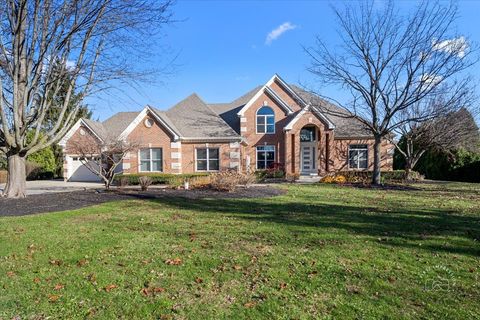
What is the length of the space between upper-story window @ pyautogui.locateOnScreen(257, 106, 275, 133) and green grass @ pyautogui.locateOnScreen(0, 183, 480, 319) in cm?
1935

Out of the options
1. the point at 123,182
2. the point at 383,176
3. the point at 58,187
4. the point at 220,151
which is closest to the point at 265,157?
the point at 220,151

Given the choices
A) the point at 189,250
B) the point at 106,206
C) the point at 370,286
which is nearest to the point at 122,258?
the point at 189,250

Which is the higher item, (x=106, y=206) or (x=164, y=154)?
(x=164, y=154)

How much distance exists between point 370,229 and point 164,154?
763 inches

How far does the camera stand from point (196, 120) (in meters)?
27.3

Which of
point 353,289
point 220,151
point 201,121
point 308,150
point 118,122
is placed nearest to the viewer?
point 353,289

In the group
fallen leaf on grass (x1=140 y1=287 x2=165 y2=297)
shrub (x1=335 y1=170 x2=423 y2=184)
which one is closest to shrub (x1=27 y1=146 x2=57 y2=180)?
shrub (x1=335 y1=170 x2=423 y2=184)

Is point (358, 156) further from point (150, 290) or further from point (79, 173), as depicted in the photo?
point (150, 290)

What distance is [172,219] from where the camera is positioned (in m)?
9.16

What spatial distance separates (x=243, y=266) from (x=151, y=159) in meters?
21.1

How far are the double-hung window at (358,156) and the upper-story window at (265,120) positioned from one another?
6.85 metres

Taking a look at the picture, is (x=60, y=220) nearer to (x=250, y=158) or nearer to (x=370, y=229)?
(x=370, y=229)

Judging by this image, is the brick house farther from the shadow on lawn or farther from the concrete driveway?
the shadow on lawn

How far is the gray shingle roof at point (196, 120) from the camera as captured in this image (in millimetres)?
25656
